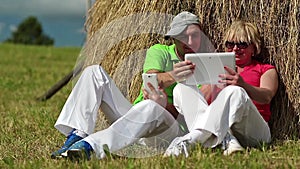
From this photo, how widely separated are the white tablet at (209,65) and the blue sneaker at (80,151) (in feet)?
2.98

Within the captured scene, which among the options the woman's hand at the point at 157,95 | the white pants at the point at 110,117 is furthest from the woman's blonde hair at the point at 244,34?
the white pants at the point at 110,117

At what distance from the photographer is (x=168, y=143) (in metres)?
4.97

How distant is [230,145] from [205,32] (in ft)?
4.55

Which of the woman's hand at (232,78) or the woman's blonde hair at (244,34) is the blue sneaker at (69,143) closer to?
the woman's hand at (232,78)

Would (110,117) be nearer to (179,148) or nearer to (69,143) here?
(69,143)

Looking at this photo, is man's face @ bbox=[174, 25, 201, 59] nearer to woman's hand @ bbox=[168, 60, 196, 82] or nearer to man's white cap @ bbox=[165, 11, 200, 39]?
man's white cap @ bbox=[165, 11, 200, 39]

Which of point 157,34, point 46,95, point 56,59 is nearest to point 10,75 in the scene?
point 46,95

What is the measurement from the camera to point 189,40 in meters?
5.10

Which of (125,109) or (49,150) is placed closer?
→ (125,109)

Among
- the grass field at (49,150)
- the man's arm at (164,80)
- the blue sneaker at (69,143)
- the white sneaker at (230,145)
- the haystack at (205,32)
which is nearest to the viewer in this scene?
the grass field at (49,150)

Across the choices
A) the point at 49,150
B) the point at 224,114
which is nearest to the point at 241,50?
the point at 224,114

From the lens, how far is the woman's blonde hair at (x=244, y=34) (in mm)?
5148

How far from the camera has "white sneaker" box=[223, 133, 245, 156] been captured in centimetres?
460

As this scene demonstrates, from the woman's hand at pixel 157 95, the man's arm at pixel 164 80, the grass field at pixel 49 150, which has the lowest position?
the grass field at pixel 49 150
